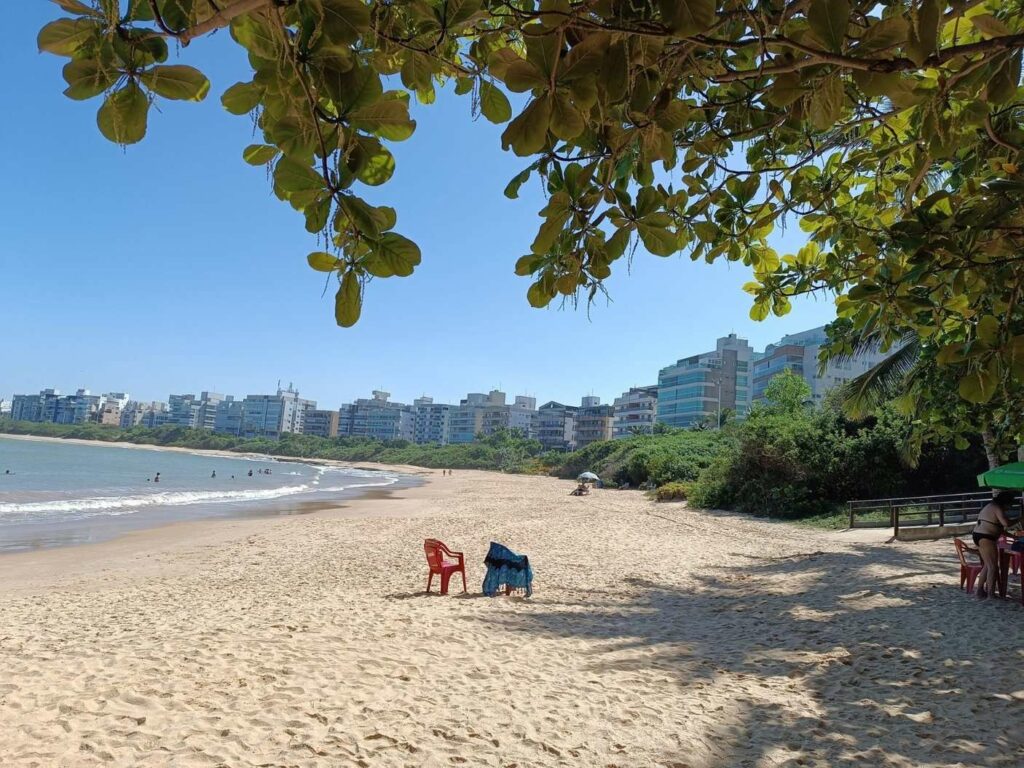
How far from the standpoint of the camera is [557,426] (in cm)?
10662

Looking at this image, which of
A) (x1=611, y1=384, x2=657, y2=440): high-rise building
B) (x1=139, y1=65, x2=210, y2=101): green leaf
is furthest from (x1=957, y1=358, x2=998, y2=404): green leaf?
(x1=611, y1=384, x2=657, y2=440): high-rise building

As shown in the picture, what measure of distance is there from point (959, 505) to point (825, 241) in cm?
1328

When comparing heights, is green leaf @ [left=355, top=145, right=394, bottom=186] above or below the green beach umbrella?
above

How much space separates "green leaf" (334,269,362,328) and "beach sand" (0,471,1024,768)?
2.60m

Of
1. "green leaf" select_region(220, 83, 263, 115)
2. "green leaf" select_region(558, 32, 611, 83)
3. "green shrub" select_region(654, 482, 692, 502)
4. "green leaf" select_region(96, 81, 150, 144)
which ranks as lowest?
"green shrub" select_region(654, 482, 692, 502)

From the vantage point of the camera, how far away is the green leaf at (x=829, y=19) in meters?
1.31

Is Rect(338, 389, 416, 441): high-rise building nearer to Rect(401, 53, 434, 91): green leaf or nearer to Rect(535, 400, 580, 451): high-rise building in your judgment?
Rect(535, 400, 580, 451): high-rise building

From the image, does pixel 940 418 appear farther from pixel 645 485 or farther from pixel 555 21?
pixel 645 485

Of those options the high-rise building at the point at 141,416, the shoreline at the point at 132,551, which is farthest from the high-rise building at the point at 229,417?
the shoreline at the point at 132,551

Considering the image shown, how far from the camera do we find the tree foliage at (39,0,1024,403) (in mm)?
1141

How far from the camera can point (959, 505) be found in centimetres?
1323

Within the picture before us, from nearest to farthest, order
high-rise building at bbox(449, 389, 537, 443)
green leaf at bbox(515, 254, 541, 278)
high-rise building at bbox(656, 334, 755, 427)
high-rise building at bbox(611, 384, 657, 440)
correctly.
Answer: green leaf at bbox(515, 254, 541, 278) → high-rise building at bbox(656, 334, 755, 427) → high-rise building at bbox(611, 384, 657, 440) → high-rise building at bbox(449, 389, 537, 443)

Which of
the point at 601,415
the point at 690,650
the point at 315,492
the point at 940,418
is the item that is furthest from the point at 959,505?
the point at 601,415

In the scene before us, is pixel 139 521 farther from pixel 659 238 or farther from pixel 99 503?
pixel 659 238
